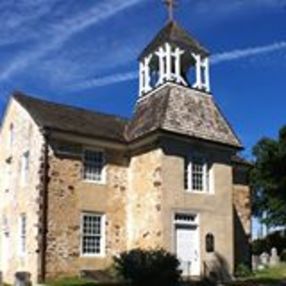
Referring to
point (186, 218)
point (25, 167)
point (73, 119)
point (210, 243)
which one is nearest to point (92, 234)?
point (186, 218)

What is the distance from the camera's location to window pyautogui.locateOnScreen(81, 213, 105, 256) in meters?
30.8

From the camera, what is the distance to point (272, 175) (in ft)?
173

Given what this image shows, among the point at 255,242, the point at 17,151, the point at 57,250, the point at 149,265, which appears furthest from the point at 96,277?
the point at 255,242

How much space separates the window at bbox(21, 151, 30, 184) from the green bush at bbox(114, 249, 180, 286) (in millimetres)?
8379

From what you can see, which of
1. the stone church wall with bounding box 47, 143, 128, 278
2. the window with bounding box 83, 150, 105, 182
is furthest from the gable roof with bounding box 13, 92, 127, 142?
the stone church wall with bounding box 47, 143, 128, 278

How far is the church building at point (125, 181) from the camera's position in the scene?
98.7 feet

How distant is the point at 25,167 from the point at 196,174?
8.62 m

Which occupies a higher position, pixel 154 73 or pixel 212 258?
pixel 154 73

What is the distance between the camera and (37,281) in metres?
28.8

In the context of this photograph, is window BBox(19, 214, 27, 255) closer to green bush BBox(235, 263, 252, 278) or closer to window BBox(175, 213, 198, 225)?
window BBox(175, 213, 198, 225)

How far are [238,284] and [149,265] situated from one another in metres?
4.70

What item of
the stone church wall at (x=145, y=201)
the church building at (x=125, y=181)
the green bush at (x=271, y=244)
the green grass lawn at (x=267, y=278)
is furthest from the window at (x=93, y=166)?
the green bush at (x=271, y=244)

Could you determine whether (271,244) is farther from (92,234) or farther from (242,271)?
(92,234)

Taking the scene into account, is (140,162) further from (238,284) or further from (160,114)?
(238,284)
